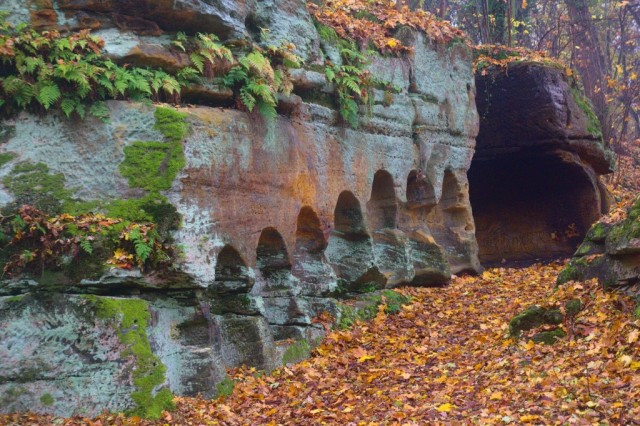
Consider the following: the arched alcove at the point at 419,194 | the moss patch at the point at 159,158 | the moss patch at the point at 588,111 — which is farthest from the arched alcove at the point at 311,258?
the moss patch at the point at 588,111

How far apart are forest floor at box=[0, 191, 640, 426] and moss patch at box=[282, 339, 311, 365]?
0.15 metres

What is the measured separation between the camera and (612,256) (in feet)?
30.7

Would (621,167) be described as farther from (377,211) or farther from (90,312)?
(90,312)

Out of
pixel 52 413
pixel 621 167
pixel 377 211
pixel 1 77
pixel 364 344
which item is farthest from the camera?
pixel 621 167

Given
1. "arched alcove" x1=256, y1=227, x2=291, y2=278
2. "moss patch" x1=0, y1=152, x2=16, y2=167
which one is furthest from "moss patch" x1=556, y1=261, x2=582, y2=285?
"moss patch" x1=0, y1=152, x2=16, y2=167

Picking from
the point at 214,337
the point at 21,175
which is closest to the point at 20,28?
the point at 21,175

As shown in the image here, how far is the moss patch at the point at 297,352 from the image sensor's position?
1005 cm

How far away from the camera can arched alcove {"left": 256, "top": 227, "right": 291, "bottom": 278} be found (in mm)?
10523

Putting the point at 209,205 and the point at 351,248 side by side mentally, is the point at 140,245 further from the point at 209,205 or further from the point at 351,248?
the point at 351,248

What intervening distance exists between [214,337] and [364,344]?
266 centimetres

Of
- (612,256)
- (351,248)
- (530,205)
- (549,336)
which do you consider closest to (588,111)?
(530,205)

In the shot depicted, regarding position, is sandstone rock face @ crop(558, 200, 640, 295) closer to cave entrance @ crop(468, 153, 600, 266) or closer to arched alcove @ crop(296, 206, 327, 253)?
arched alcove @ crop(296, 206, 327, 253)

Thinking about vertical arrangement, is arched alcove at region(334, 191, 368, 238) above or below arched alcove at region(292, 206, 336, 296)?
above

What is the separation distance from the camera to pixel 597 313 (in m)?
8.78
